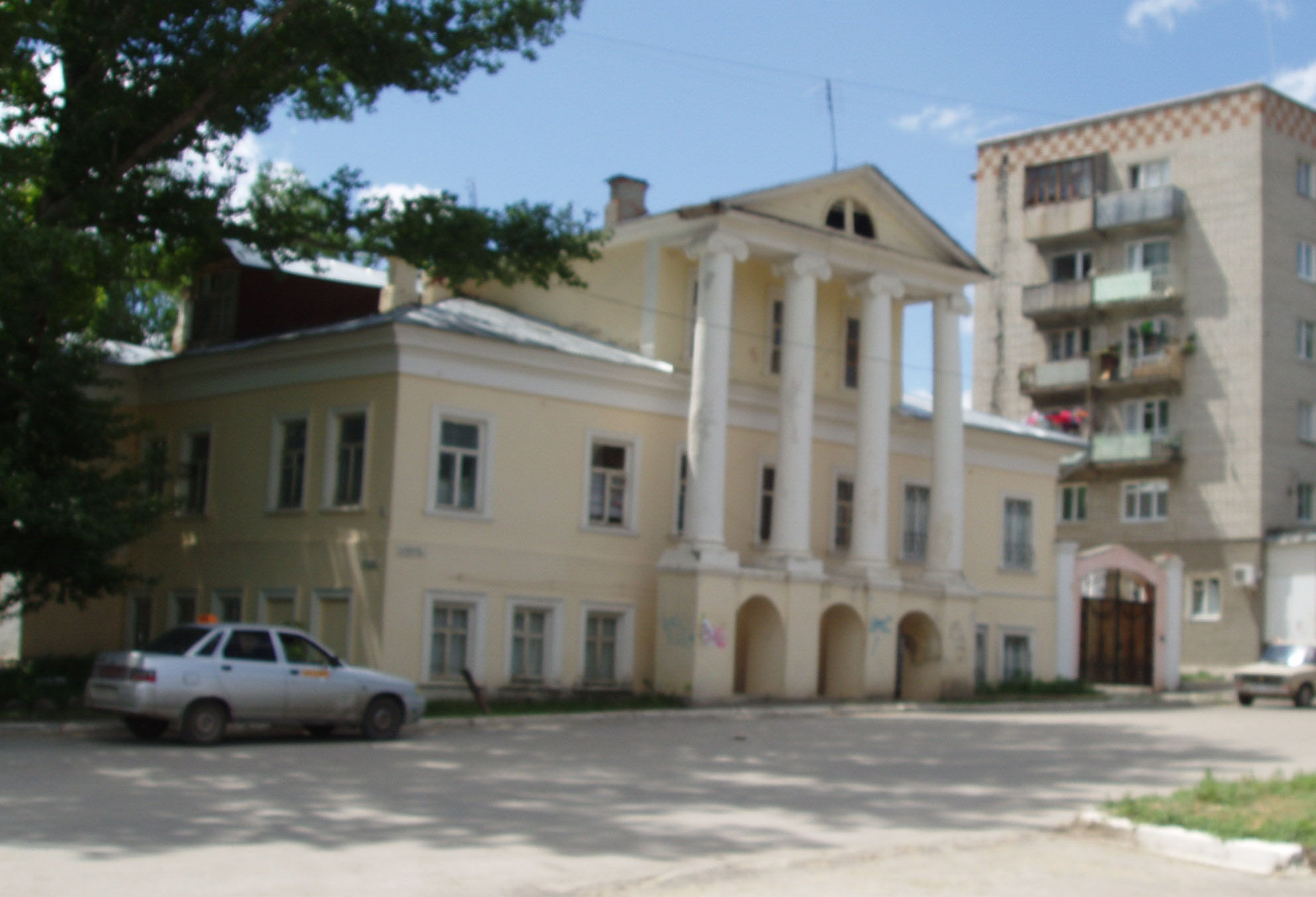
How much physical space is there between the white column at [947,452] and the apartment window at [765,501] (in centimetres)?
357

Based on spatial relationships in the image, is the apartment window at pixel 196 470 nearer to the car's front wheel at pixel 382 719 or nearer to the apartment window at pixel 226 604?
the apartment window at pixel 226 604

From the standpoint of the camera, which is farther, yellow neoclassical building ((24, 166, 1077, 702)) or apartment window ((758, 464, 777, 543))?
apartment window ((758, 464, 777, 543))

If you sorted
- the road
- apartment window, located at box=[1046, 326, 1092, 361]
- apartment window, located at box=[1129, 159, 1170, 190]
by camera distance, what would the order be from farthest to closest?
apartment window, located at box=[1046, 326, 1092, 361], apartment window, located at box=[1129, 159, 1170, 190], the road

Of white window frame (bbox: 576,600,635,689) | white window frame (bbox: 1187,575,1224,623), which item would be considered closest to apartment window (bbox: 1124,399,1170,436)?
white window frame (bbox: 1187,575,1224,623)

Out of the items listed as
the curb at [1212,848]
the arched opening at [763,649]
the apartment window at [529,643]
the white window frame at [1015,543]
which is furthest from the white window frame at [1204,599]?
the curb at [1212,848]

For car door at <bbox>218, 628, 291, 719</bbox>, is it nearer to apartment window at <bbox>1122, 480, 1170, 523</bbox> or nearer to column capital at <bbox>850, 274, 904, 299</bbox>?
column capital at <bbox>850, 274, 904, 299</bbox>

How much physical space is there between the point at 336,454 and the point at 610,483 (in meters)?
5.15

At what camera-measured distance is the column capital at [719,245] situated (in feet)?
84.7

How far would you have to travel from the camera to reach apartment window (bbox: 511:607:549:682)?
24.4m

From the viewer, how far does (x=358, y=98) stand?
2180cm

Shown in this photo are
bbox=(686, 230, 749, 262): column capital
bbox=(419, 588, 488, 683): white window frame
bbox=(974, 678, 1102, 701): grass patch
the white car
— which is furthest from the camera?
bbox=(974, 678, 1102, 701): grass patch

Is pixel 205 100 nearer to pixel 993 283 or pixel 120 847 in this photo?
pixel 120 847

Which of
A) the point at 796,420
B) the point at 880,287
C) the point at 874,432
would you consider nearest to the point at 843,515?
the point at 874,432

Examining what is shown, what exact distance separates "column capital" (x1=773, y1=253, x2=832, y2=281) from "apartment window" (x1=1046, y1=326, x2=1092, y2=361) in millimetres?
21271
